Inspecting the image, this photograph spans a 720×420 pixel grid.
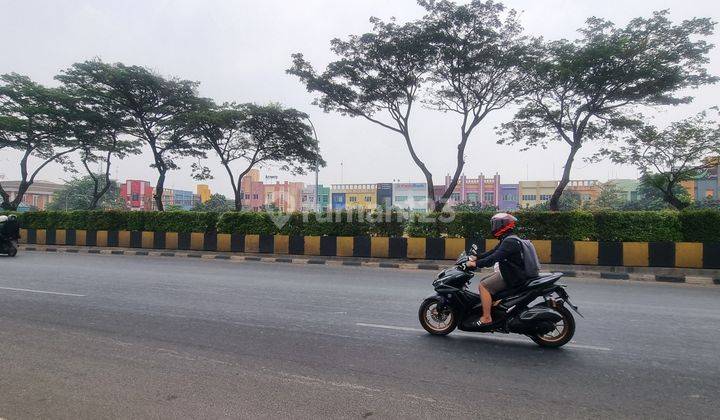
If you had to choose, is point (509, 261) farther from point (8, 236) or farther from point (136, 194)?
point (136, 194)

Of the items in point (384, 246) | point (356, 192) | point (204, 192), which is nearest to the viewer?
point (384, 246)

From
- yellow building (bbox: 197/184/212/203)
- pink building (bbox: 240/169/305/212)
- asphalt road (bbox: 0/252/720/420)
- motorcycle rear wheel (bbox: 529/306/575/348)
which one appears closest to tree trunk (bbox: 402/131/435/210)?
asphalt road (bbox: 0/252/720/420)

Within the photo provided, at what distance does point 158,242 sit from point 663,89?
21.0 m

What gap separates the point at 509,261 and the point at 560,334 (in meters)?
0.98

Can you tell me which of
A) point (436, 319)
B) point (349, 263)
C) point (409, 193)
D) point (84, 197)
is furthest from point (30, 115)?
point (409, 193)

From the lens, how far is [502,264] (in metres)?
5.23

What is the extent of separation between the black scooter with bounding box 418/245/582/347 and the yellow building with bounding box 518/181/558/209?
263 ft

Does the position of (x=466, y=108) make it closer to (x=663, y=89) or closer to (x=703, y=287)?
(x=663, y=89)

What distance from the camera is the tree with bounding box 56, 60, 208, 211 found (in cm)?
2431

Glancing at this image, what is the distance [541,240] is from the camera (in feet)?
46.3

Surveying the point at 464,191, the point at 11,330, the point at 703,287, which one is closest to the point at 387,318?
the point at 11,330

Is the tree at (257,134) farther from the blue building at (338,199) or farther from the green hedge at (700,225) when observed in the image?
the blue building at (338,199)

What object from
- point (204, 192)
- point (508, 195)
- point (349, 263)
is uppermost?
point (508, 195)

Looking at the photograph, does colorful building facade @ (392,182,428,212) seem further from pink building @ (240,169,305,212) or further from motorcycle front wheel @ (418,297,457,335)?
motorcycle front wheel @ (418,297,457,335)
